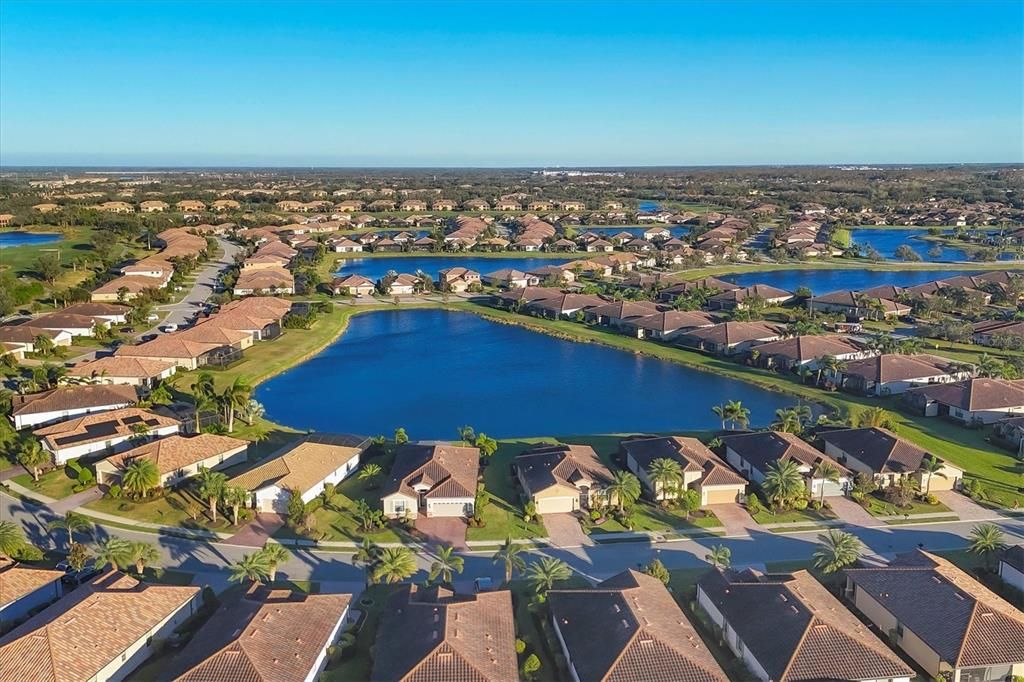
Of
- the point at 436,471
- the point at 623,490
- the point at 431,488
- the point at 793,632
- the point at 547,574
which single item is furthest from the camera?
the point at 436,471

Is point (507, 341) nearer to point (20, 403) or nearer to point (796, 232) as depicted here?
point (20, 403)

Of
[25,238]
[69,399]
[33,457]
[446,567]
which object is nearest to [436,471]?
[446,567]

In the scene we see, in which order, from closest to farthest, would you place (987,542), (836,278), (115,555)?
(115,555), (987,542), (836,278)

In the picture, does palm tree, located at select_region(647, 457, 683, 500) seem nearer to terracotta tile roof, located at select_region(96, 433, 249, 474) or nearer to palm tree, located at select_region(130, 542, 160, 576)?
palm tree, located at select_region(130, 542, 160, 576)

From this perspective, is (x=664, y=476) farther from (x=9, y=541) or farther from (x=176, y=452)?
(x=9, y=541)

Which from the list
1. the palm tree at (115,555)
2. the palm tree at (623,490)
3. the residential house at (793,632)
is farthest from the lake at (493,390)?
the residential house at (793,632)

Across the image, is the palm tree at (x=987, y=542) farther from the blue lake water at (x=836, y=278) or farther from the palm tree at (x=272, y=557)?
the blue lake water at (x=836, y=278)
